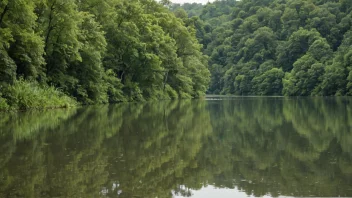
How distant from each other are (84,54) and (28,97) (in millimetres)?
10752

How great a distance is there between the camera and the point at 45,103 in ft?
90.4

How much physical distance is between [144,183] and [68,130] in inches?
315

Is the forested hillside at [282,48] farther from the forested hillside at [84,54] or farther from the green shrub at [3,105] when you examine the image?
the green shrub at [3,105]

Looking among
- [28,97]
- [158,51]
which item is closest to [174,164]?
[28,97]

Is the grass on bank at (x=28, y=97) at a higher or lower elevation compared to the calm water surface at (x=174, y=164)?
higher

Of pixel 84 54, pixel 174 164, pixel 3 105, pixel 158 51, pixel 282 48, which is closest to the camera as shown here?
pixel 174 164

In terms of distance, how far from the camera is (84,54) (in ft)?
119

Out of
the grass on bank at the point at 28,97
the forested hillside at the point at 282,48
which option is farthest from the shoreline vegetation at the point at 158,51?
the forested hillside at the point at 282,48

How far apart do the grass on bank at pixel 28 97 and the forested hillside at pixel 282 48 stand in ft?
193

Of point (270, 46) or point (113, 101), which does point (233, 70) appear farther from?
point (113, 101)

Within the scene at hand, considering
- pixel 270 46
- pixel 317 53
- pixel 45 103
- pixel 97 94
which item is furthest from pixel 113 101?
pixel 270 46

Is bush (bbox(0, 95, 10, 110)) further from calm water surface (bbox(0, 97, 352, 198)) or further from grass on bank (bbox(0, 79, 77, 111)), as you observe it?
calm water surface (bbox(0, 97, 352, 198))

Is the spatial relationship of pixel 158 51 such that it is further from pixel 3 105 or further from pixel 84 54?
pixel 3 105

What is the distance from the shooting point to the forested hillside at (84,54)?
26.1 meters
